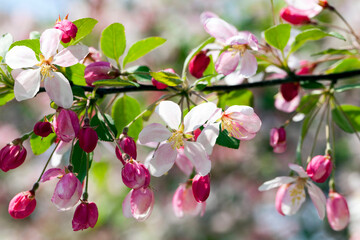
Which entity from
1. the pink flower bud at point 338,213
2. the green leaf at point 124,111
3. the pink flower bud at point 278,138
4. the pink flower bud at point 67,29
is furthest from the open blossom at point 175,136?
the pink flower bud at point 338,213

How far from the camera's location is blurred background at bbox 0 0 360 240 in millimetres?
3760

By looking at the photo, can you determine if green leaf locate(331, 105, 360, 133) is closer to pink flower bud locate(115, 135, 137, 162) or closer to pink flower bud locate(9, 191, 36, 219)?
pink flower bud locate(115, 135, 137, 162)

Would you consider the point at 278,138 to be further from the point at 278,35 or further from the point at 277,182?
the point at 278,35

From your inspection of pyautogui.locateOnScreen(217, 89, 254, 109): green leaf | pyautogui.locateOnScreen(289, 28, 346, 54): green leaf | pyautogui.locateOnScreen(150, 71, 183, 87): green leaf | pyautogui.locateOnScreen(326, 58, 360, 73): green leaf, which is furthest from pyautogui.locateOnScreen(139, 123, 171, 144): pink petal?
pyautogui.locateOnScreen(326, 58, 360, 73): green leaf

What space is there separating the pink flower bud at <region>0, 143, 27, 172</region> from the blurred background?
2.60 meters

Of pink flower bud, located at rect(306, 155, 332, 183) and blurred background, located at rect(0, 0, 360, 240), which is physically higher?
pink flower bud, located at rect(306, 155, 332, 183)

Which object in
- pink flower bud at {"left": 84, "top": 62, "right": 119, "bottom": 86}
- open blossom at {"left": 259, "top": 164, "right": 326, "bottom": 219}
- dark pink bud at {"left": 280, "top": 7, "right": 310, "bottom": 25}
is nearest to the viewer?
pink flower bud at {"left": 84, "top": 62, "right": 119, "bottom": 86}

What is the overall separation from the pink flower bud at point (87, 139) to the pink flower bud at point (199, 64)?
36cm

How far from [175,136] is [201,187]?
128 millimetres

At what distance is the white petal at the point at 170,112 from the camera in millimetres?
941

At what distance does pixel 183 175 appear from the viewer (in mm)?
4277

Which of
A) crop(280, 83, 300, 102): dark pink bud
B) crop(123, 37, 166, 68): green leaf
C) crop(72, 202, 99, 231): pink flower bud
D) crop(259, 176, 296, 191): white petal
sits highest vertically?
crop(123, 37, 166, 68): green leaf

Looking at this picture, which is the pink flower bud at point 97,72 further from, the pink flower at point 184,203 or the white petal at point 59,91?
the pink flower at point 184,203

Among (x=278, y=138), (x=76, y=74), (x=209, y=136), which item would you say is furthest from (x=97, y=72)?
(x=278, y=138)
